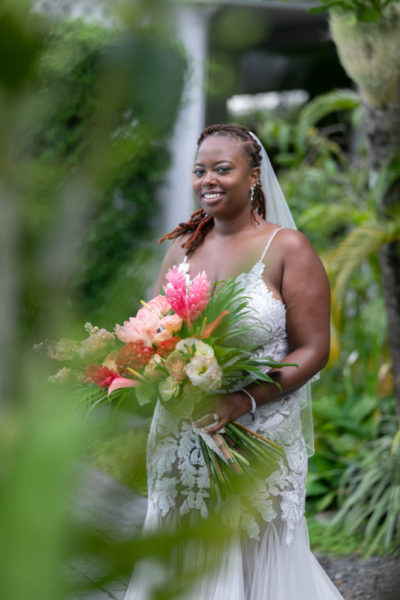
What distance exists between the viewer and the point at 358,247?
4.43m

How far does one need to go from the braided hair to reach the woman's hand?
1.92ft

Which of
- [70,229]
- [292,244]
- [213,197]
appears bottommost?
[70,229]

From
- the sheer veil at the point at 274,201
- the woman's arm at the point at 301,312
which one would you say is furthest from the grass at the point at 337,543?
the woman's arm at the point at 301,312

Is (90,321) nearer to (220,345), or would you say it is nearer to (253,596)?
(220,345)

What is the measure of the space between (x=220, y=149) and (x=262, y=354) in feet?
2.28

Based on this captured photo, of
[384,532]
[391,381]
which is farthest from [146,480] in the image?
[391,381]

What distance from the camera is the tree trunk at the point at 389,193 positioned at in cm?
418

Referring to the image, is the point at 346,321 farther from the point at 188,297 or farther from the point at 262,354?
the point at 188,297

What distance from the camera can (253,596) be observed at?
2561 millimetres

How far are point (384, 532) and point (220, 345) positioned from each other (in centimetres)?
273

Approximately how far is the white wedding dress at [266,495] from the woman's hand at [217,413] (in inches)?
9.8

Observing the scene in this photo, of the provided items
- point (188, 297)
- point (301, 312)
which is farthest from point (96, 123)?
point (301, 312)

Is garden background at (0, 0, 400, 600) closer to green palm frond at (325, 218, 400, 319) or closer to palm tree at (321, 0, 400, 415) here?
palm tree at (321, 0, 400, 415)

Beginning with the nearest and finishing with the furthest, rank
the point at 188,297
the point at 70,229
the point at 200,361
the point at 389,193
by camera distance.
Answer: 1. the point at 70,229
2. the point at 200,361
3. the point at 188,297
4. the point at 389,193
